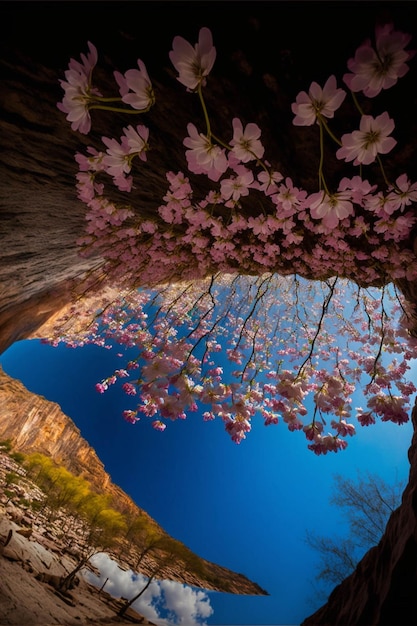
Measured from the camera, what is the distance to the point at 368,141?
95 centimetres

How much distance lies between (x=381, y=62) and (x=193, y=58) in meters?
0.58

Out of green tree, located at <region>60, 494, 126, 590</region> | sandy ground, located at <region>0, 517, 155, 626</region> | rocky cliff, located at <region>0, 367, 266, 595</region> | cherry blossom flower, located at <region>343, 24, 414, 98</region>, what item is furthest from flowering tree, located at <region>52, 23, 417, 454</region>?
rocky cliff, located at <region>0, 367, 266, 595</region>

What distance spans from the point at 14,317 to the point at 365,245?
22.1 ft

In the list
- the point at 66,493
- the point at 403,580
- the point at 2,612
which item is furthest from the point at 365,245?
the point at 66,493

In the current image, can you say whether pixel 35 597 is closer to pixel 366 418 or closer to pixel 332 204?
pixel 366 418

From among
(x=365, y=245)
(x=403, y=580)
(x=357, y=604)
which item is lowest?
(x=357, y=604)

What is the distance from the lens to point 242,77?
1354 millimetres

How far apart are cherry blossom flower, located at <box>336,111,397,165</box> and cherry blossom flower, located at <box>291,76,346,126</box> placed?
0.11m

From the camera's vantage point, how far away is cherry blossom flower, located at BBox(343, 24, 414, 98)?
0.71 m

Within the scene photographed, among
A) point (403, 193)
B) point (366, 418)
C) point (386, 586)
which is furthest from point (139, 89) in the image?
point (366, 418)

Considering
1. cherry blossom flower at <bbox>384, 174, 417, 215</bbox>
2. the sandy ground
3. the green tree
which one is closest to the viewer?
cherry blossom flower at <bbox>384, 174, 417, 215</bbox>

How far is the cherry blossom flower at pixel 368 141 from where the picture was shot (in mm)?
882

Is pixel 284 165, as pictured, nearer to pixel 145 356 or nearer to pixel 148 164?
pixel 148 164

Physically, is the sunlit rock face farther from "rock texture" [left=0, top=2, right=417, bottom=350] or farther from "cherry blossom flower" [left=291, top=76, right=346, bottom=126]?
"rock texture" [left=0, top=2, right=417, bottom=350]
